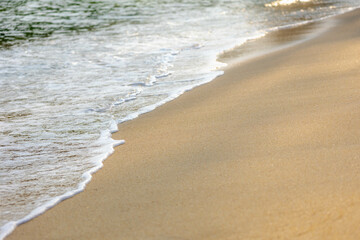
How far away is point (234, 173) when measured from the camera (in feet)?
9.55

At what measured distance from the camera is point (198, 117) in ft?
13.9

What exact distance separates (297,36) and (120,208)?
660 cm

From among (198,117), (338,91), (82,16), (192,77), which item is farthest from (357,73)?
(82,16)

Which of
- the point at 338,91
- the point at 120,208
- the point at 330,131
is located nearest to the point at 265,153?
the point at 330,131

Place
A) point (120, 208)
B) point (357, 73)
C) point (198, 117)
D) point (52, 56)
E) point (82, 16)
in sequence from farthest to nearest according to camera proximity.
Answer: point (82, 16), point (52, 56), point (357, 73), point (198, 117), point (120, 208)

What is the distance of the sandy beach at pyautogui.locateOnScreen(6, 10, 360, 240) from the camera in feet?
7.73

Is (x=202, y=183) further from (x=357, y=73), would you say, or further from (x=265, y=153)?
(x=357, y=73)

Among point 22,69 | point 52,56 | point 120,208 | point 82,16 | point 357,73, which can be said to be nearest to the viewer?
point 120,208

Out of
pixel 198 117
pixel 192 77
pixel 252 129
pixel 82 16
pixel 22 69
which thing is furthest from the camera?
pixel 82 16

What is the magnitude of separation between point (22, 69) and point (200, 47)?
2.79 metres

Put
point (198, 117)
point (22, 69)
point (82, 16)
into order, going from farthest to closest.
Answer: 1. point (82, 16)
2. point (22, 69)
3. point (198, 117)

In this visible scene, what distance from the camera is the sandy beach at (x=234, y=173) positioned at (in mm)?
2355

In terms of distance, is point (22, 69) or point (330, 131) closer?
point (330, 131)

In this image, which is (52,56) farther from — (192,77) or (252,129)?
(252,129)
